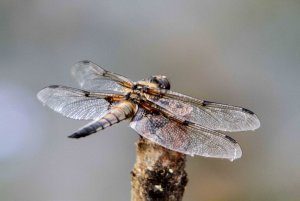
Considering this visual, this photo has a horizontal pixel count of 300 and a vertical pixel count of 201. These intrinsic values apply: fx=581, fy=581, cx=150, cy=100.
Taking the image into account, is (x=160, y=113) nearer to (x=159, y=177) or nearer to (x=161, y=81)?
(x=161, y=81)

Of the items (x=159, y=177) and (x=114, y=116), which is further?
(x=114, y=116)

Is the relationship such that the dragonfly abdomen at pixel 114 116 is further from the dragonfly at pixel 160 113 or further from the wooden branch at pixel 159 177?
the wooden branch at pixel 159 177

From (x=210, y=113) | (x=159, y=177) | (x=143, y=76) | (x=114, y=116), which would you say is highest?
(x=143, y=76)

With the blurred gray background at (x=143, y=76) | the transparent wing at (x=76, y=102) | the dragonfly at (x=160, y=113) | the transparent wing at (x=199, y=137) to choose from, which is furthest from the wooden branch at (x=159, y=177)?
the blurred gray background at (x=143, y=76)

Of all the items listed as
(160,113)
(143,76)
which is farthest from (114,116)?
(143,76)

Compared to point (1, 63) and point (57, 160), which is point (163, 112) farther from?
point (1, 63)

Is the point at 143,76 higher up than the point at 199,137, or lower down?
higher up
